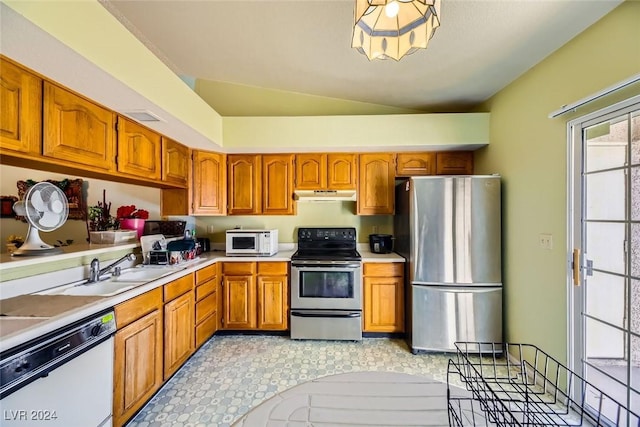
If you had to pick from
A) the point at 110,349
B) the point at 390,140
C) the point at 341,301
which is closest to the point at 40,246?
the point at 110,349

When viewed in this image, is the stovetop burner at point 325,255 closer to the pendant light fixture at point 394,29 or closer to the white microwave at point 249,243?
the white microwave at point 249,243

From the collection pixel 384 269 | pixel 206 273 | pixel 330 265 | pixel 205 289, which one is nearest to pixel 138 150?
pixel 206 273

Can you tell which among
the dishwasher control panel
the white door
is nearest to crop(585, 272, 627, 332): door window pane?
the white door

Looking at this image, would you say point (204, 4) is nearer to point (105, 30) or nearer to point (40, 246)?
point (105, 30)

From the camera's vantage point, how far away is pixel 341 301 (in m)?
2.93

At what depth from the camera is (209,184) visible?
3.18 m

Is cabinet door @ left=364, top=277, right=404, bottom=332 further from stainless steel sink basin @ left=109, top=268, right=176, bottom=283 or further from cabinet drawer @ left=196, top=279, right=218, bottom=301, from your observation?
stainless steel sink basin @ left=109, top=268, right=176, bottom=283

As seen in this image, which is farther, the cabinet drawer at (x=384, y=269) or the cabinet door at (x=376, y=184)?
the cabinet door at (x=376, y=184)

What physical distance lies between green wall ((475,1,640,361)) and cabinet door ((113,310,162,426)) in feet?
9.42

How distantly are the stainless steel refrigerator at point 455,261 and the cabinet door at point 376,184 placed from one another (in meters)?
0.56

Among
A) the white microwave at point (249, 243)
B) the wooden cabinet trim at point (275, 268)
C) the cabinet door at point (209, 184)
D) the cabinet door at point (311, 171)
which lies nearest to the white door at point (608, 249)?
the cabinet door at point (311, 171)

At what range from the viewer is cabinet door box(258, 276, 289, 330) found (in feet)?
9.89

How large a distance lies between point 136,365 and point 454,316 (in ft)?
8.47

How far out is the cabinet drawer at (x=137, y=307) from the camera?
5.44 ft
